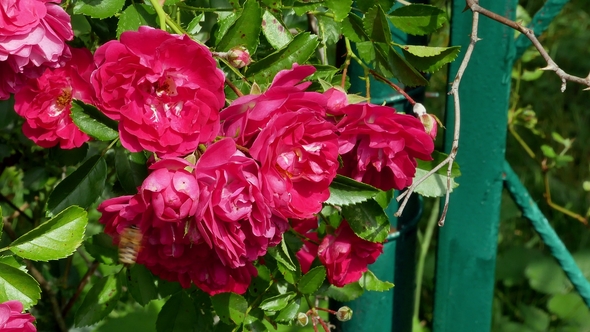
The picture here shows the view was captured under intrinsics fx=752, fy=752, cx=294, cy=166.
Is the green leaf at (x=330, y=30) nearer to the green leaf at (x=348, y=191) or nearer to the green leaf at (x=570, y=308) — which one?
the green leaf at (x=348, y=191)

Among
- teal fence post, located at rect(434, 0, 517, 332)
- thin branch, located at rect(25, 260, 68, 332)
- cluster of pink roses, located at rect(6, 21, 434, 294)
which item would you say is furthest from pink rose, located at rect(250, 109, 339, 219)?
thin branch, located at rect(25, 260, 68, 332)

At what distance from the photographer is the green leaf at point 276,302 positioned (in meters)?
0.87

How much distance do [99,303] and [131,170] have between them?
248 mm

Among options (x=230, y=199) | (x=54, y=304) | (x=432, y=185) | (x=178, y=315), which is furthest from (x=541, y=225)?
(x=54, y=304)

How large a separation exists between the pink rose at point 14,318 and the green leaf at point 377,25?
47cm

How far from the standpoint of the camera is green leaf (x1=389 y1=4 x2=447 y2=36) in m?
0.88

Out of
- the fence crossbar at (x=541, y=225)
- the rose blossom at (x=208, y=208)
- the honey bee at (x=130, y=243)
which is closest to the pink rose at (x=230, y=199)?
the rose blossom at (x=208, y=208)

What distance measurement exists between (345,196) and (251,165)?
0.15 metres

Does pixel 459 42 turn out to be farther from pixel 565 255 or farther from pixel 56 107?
pixel 56 107

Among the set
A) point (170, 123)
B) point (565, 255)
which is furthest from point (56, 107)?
point (565, 255)

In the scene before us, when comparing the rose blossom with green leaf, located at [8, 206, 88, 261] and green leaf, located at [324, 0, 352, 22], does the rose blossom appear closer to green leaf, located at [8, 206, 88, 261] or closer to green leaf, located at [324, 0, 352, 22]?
green leaf, located at [8, 206, 88, 261]

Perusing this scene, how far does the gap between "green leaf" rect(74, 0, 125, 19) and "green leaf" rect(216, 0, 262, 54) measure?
0.37 ft

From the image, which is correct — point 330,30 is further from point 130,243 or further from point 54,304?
point 54,304

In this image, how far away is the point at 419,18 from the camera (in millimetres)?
893
